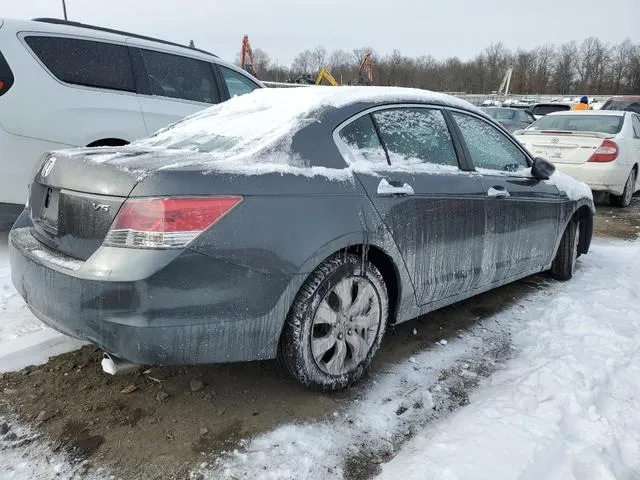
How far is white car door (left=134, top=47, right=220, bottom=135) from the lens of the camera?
5.30 metres

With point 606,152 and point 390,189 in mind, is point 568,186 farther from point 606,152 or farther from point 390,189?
point 606,152

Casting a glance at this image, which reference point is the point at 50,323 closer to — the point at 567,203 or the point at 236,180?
the point at 236,180

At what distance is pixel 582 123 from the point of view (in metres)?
9.05

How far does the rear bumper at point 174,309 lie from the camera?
6.79 ft

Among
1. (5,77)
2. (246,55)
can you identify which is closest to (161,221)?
(5,77)

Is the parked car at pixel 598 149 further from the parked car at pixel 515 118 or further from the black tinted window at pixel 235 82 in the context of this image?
the parked car at pixel 515 118

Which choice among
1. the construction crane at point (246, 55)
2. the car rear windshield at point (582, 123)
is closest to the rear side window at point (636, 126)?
the car rear windshield at point (582, 123)

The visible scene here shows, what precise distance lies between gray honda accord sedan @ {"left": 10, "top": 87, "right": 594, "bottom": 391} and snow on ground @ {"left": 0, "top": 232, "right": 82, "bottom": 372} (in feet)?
1.76

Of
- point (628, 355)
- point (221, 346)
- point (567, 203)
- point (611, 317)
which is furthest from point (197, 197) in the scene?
point (567, 203)

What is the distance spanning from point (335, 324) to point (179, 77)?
410 cm

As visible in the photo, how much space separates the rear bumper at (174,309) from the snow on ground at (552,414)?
81 cm

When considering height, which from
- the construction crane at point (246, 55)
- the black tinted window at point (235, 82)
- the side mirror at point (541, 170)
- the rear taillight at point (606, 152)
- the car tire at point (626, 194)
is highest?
the construction crane at point (246, 55)

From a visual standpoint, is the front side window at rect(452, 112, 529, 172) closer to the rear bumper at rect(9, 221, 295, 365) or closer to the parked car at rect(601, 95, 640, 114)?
the rear bumper at rect(9, 221, 295, 365)

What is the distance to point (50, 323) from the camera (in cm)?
238
